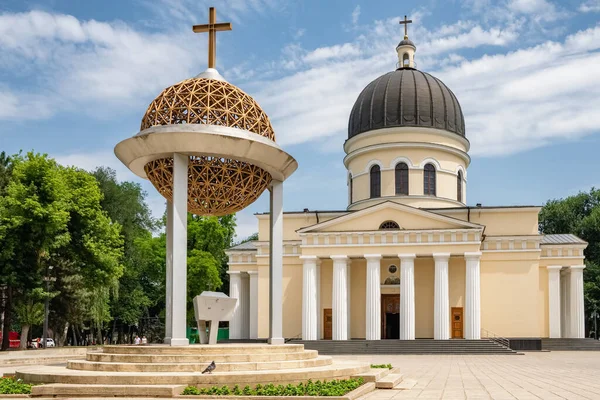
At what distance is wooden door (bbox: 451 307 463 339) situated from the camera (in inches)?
1678

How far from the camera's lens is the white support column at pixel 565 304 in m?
45.9

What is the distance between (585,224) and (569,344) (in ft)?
85.5

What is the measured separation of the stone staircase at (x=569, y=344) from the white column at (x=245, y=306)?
62.8 feet

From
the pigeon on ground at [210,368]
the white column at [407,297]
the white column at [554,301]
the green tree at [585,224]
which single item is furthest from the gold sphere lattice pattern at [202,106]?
the green tree at [585,224]

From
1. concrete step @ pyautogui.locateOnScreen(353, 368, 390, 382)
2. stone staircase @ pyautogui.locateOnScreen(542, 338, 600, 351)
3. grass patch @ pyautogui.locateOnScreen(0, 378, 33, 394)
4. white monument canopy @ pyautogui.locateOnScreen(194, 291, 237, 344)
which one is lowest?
stone staircase @ pyautogui.locateOnScreen(542, 338, 600, 351)

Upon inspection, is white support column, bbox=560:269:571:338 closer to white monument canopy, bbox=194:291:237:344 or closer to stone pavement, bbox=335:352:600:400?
stone pavement, bbox=335:352:600:400

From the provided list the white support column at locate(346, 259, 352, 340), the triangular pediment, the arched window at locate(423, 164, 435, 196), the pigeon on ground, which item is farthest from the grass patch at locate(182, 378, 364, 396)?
the arched window at locate(423, 164, 435, 196)

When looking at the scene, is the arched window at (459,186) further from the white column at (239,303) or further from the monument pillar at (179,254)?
the monument pillar at (179,254)

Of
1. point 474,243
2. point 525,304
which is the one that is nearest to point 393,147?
point 474,243

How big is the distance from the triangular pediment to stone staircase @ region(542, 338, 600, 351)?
395 inches

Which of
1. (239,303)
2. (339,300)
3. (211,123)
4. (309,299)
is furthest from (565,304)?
(211,123)

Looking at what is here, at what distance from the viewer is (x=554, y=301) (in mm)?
44031

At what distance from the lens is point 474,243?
40.8 m

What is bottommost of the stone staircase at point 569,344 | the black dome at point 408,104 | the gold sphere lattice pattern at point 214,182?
the stone staircase at point 569,344
